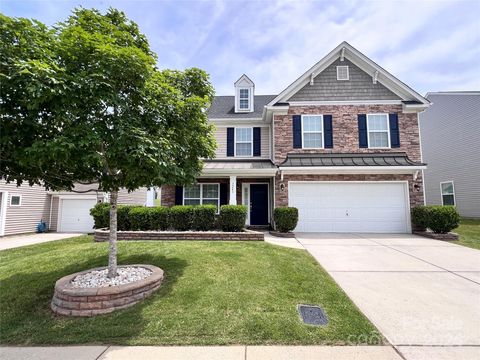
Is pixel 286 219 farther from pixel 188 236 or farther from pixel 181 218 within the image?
pixel 181 218

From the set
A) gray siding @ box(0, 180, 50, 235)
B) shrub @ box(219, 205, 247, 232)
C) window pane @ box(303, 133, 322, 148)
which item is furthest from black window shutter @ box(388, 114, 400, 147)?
gray siding @ box(0, 180, 50, 235)

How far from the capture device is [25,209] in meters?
14.2

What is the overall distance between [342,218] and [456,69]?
795 centimetres

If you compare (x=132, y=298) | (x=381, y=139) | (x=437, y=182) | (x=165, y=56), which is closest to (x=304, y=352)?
(x=132, y=298)

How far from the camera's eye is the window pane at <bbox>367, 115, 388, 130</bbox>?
492 inches

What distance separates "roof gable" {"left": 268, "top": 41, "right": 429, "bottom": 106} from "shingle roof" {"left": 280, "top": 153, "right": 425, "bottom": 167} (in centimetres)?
305

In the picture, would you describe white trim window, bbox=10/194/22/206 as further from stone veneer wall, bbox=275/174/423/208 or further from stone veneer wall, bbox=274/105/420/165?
stone veneer wall, bbox=274/105/420/165

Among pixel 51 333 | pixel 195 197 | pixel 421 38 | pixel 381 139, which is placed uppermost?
pixel 421 38

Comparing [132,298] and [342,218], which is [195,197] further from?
[132,298]

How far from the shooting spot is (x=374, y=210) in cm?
1177

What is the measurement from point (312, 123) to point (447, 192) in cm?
1415

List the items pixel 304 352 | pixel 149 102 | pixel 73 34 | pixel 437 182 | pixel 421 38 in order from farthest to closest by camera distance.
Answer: pixel 437 182, pixel 421 38, pixel 149 102, pixel 73 34, pixel 304 352

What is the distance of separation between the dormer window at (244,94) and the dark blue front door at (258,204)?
487cm

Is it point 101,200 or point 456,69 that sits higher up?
point 456,69
